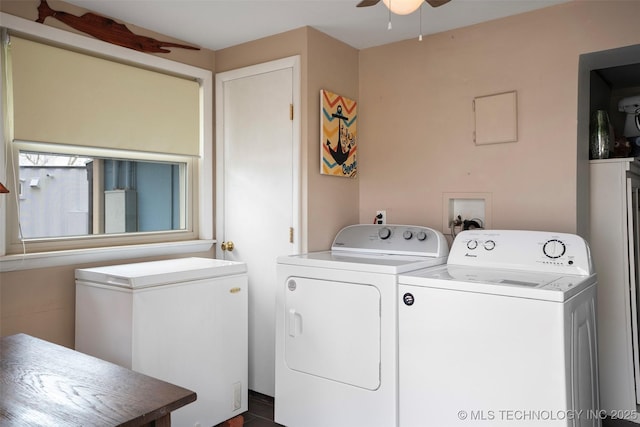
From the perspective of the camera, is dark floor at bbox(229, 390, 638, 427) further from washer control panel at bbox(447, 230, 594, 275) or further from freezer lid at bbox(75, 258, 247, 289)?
washer control panel at bbox(447, 230, 594, 275)

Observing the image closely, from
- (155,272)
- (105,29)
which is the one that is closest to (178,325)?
(155,272)

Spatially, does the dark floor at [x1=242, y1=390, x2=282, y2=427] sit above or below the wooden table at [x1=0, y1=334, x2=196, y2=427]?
below

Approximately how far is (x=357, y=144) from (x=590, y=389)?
6.33ft

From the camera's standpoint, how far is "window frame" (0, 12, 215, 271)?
217 centimetres

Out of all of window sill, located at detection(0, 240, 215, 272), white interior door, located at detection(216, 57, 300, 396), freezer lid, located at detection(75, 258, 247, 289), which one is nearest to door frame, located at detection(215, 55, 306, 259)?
white interior door, located at detection(216, 57, 300, 396)

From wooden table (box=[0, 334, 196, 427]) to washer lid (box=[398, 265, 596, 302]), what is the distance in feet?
3.69

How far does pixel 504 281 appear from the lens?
1863 mm

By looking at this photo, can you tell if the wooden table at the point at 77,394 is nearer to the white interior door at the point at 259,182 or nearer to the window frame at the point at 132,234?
the window frame at the point at 132,234

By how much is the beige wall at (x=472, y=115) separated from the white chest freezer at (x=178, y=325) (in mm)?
1175

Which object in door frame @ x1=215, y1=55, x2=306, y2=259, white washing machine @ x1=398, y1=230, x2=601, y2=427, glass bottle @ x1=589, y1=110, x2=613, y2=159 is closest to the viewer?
white washing machine @ x1=398, y1=230, x2=601, y2=427

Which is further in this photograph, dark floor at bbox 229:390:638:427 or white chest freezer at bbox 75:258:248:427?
dark floor at bbox 229:390:638:427

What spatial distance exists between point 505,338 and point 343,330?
0.77 meters

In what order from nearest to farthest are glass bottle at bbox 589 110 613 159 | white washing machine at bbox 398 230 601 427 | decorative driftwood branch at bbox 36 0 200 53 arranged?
white washing machine at bbox 398 230 601 427 < decorative driftwood branch at bbox 36 0 200 53 < glass bottle at bbox 589 110 613 159

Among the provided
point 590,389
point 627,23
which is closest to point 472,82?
point 627,23
